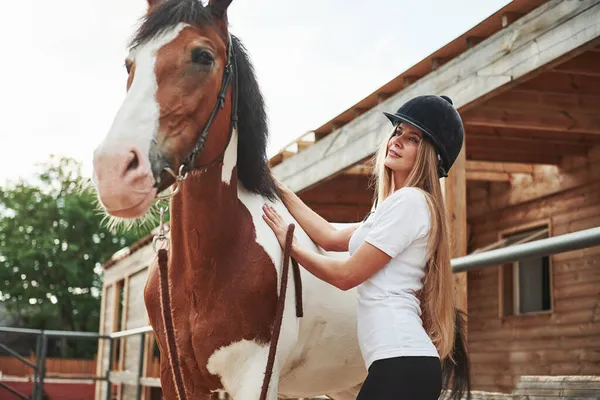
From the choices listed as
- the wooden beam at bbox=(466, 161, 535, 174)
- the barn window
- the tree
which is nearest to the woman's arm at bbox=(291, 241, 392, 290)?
the barn window

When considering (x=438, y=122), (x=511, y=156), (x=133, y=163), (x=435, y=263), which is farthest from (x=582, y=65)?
(x=133, y=163)

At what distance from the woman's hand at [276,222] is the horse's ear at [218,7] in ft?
2.22

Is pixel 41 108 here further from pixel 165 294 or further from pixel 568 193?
pixel 165 294

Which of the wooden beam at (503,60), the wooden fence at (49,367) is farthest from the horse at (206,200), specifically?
the wooden fence at (49,367)

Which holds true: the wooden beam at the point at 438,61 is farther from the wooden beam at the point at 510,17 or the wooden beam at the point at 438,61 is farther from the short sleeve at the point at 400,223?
the short sleeve at the point at 400,223

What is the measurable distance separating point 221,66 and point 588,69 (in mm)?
3408

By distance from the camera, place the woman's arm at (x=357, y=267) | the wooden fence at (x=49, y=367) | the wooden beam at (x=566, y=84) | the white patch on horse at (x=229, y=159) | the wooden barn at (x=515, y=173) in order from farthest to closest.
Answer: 1. the wooden fence at (x=49, y=367)
2. the wooden beam at (x=566, y=84)
3. the wooden barn at (x=515, y=173)
4. the white patch on horse at (x=229, y=159)
5. the woman's arm at (x=357, y=267)

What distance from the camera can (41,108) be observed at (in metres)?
39.3

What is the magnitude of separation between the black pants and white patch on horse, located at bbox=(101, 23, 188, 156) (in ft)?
2.89

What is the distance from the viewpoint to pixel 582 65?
5125 millimetres

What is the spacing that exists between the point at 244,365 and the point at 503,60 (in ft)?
8.41

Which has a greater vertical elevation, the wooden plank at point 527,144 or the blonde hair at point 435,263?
the wooden plank at point 527,144

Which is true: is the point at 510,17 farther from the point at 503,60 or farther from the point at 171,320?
the point at 171,320

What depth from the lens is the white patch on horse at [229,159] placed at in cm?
264
